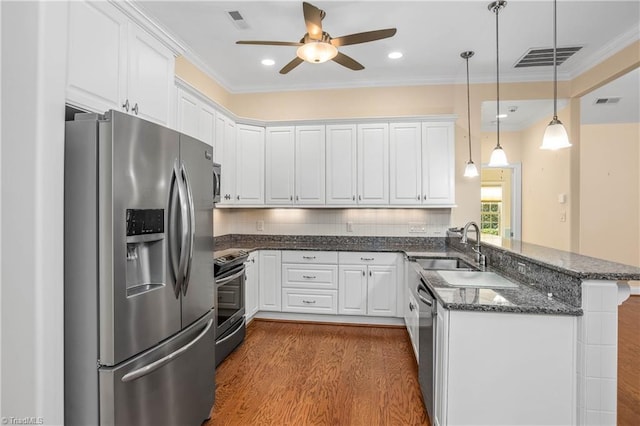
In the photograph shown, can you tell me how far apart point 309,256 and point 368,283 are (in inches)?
29.7

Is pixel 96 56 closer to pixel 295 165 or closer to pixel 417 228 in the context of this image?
pixel 295 165

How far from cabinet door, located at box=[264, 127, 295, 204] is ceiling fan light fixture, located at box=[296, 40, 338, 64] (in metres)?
1.71

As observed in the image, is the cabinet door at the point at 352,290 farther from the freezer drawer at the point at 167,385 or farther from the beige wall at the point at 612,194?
the beige wall at the point at 612,194

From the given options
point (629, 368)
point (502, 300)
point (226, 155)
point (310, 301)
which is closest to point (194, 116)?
point (226, 155)

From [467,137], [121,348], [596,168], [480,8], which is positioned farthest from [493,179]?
[121,348]

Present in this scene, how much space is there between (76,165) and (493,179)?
773 centimetres

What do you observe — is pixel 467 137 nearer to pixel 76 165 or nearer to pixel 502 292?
pixel 502 292

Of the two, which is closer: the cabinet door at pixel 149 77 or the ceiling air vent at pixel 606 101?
the cabinet door at pixel 149 77

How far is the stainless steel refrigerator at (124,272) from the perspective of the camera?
1.40m

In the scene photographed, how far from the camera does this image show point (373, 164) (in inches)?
159

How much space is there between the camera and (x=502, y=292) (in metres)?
1.88

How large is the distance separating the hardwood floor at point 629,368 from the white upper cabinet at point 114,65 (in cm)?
359

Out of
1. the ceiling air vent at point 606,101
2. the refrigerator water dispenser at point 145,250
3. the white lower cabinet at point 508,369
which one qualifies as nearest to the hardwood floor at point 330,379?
the white lower cabinet at point 508,369

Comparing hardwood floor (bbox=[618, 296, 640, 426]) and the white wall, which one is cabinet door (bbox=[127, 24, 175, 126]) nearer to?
the white wall
